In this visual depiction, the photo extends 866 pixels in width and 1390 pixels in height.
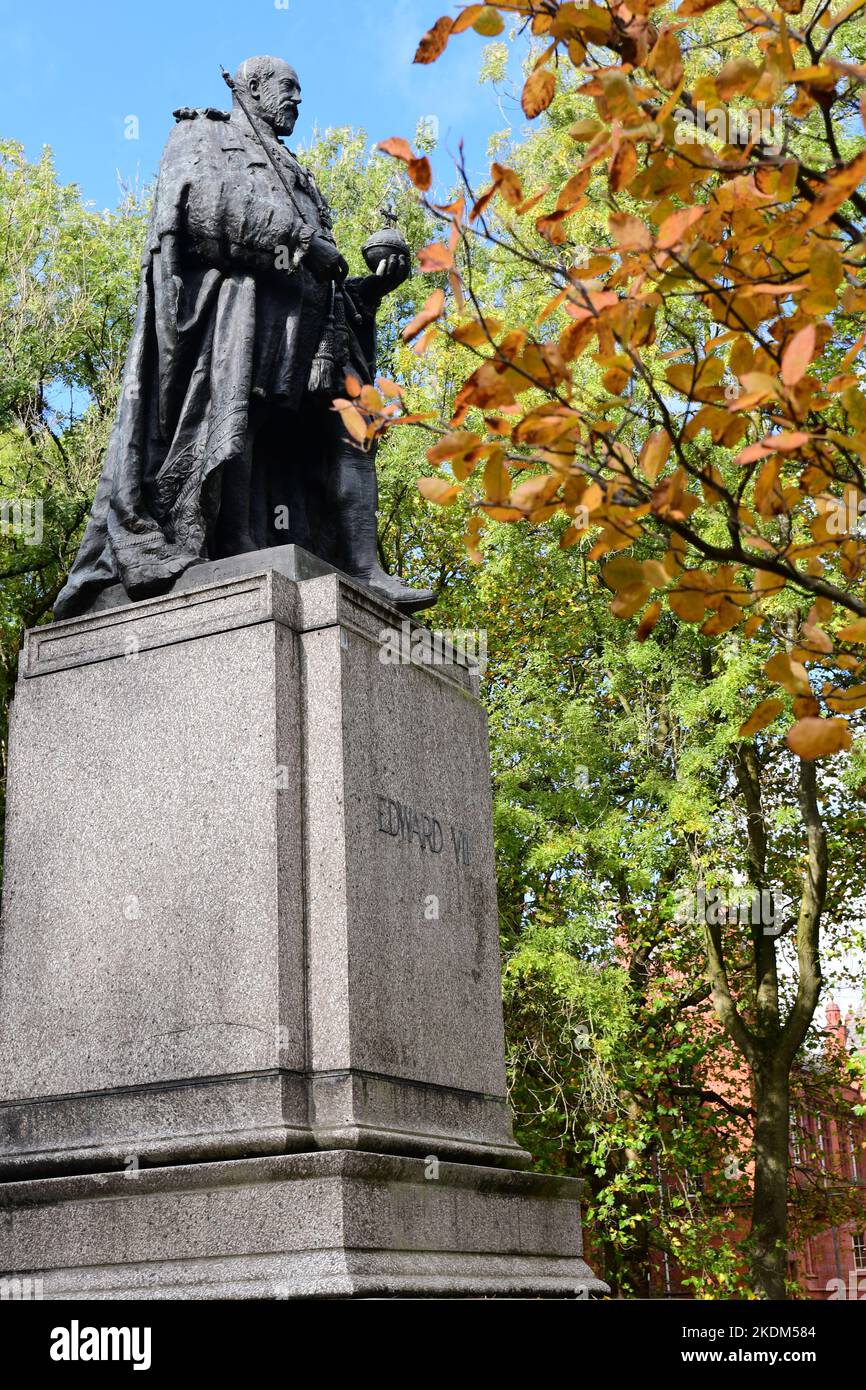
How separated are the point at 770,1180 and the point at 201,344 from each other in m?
14.6

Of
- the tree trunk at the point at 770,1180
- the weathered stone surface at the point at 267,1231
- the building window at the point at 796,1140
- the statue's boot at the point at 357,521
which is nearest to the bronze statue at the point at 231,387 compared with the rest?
the statue's boot at the point at 357,521

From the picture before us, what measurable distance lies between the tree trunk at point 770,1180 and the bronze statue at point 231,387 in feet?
43.9

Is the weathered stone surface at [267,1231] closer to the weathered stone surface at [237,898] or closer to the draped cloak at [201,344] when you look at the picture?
the weathered stone surface at [237,898]

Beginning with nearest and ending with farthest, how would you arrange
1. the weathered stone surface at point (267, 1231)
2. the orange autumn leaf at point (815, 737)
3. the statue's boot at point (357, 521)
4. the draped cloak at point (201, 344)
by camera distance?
the orange autumn leaf at point (815, 737) < the weathered stone surface at point (267, 1231) < the draped cloak at point (201, 344) < the statue's boot at point (357, 521)

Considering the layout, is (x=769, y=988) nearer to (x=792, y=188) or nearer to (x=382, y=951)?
(x=382, y=951)

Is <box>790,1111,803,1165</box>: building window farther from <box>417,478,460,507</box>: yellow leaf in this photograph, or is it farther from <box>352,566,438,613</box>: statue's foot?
<box>417,478,460,507</box>: yellow leaf

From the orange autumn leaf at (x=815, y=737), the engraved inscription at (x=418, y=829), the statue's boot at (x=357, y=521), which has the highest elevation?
the statue's boot at (x=357, y=521)

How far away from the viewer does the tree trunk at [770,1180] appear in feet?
58.8

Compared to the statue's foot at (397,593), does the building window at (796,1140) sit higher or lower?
lower

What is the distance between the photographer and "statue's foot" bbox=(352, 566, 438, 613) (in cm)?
734

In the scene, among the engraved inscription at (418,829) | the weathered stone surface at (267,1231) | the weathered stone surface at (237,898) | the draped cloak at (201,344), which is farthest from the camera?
the draped cloak at (201,344)

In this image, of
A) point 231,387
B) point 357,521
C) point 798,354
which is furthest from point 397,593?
point 798,354

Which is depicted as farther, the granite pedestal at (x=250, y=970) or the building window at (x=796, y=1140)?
the building window at (x=796, y=1140)

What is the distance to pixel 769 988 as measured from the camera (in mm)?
19750
